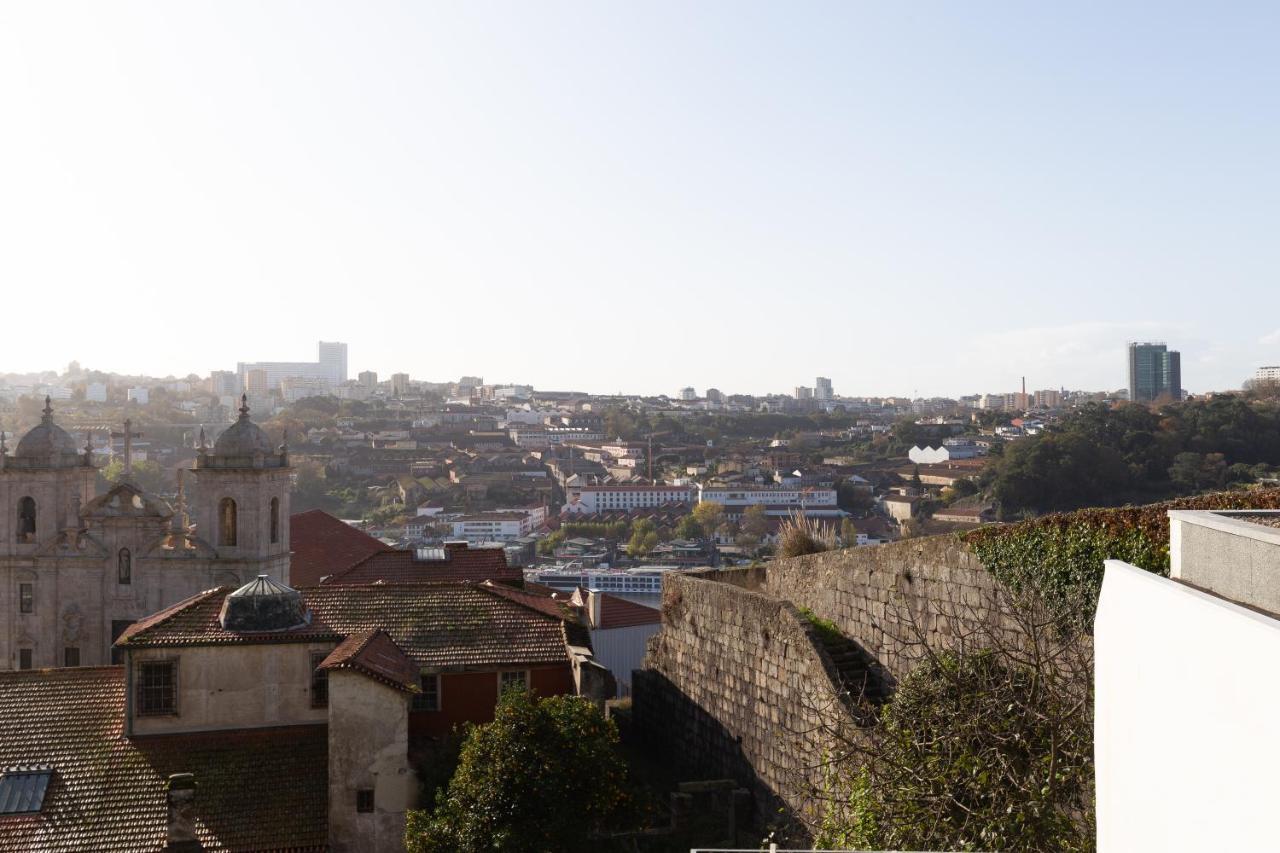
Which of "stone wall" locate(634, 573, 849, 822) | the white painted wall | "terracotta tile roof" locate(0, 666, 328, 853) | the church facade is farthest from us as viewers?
the church facade

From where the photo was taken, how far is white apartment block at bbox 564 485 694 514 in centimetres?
7644

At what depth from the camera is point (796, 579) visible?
11.7 metres

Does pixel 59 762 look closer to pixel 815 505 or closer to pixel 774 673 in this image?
pixel 774 673

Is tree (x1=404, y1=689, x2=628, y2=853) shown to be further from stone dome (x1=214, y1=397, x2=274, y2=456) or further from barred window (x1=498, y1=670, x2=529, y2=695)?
stone dome (x1=214, y1=397, x2=274, y2=456)

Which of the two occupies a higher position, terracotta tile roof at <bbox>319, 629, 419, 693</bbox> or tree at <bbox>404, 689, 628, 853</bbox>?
terracotta tile roof at <bbox>319, 629, 419, 693</bbox>

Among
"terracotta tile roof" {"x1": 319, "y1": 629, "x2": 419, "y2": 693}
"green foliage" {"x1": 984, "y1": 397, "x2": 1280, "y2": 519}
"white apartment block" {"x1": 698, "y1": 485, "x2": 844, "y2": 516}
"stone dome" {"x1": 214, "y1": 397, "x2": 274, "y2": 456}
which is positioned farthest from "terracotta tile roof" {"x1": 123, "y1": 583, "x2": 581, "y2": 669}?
"white apartment block" {"x1": 698, "y1": 485, "x2": 844, "y2": 516}

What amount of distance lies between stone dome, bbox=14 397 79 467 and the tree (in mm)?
15900

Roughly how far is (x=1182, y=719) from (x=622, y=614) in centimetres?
1679

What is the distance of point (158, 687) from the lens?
40.5 ft

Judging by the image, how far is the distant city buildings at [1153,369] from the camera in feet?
243

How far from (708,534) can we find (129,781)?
55.5m

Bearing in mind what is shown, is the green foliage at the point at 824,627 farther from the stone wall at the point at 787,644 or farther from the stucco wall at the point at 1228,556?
the stucco wall at the point at 1228,556

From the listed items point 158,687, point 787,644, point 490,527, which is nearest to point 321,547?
point 158,687

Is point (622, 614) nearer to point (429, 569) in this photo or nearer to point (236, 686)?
point (429, 569)
